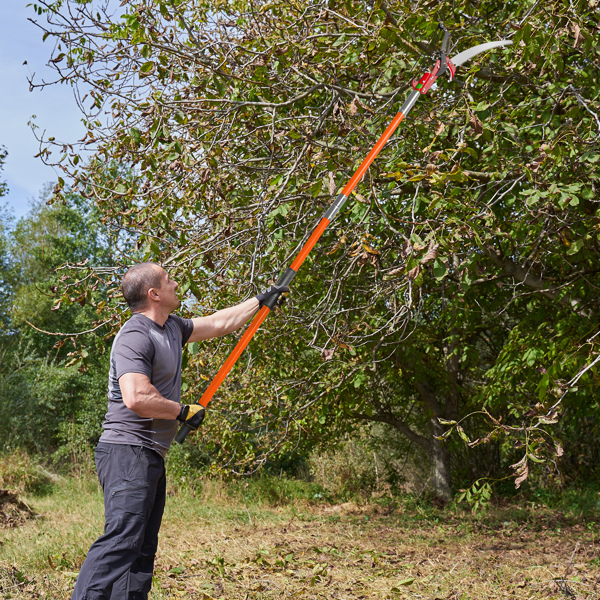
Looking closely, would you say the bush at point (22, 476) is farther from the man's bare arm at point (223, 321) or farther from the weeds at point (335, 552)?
the man's bare arm at point (223, 321)

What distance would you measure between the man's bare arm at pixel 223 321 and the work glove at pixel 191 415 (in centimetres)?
71

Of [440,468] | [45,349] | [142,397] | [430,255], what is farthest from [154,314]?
[45,349]

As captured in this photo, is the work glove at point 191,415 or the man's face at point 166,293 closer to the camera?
the work glove at point 191,415

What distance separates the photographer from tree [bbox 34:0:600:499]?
4410mm

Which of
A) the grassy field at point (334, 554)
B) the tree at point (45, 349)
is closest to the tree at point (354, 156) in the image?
the grassy field at point (334, 554)

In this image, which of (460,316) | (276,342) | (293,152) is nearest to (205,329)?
(293,152)

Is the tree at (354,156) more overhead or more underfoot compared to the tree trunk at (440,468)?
more overhead

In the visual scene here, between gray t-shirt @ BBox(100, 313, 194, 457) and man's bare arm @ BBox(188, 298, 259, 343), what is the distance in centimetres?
46

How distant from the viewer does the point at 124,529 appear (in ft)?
9.71

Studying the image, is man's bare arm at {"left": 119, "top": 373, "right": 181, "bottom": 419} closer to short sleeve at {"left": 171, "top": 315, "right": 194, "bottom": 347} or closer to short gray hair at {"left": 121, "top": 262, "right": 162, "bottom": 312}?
short gray hair at {"left": 121, "top": 262, "right": 162, "bottom": 312}

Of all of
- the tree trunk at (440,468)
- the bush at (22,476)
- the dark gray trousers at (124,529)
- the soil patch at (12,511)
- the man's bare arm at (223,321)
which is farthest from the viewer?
the bush at (22,476)

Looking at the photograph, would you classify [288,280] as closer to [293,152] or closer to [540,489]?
[293,152]

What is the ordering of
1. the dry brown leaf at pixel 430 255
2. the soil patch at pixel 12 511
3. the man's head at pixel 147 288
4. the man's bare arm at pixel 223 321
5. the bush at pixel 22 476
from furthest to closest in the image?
the bush at pixel 22 476 → the soil patch at pixel 12 511 → the man's bare arm at pixel 223 321 → the dry brown leaf at pixel 430 255 → the man's head at pixel 147 288

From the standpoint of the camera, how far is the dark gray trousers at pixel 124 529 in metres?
2.90
